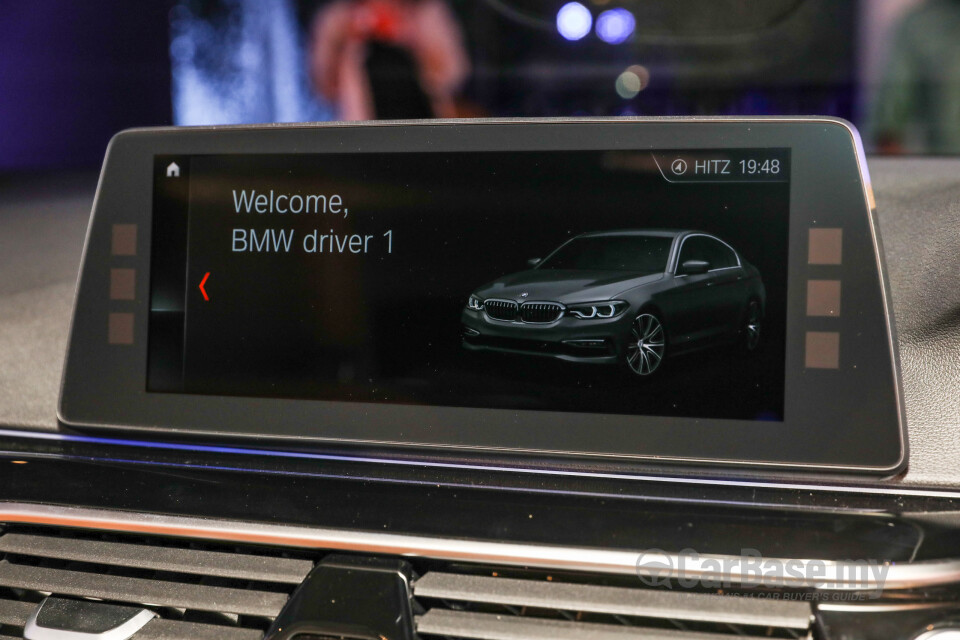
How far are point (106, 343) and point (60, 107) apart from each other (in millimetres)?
588

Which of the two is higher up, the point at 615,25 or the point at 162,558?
the point at 615,25

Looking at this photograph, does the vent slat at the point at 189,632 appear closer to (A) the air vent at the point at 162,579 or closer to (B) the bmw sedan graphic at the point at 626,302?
(A) the air vent at the point at 162,579

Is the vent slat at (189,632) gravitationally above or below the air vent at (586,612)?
below

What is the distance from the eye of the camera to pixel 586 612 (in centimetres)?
55

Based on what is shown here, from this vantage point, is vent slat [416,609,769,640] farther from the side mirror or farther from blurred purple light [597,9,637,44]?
blurred purple light [597,9,637,44]

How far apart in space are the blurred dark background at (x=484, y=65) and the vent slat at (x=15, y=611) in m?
0.72

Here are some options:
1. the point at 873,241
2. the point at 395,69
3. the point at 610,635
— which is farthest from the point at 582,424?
the point at 395,69

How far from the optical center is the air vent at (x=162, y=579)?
23.1 inches

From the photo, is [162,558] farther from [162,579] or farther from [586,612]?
[586,612]

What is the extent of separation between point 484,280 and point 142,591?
14.3 inches

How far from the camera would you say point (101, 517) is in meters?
0.63

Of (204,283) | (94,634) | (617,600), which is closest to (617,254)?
(617,600)

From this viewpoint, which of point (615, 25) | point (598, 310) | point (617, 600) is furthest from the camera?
point (615, 25)

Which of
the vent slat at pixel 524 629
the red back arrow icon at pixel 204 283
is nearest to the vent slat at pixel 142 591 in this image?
the vent slat at pixel 524 629
